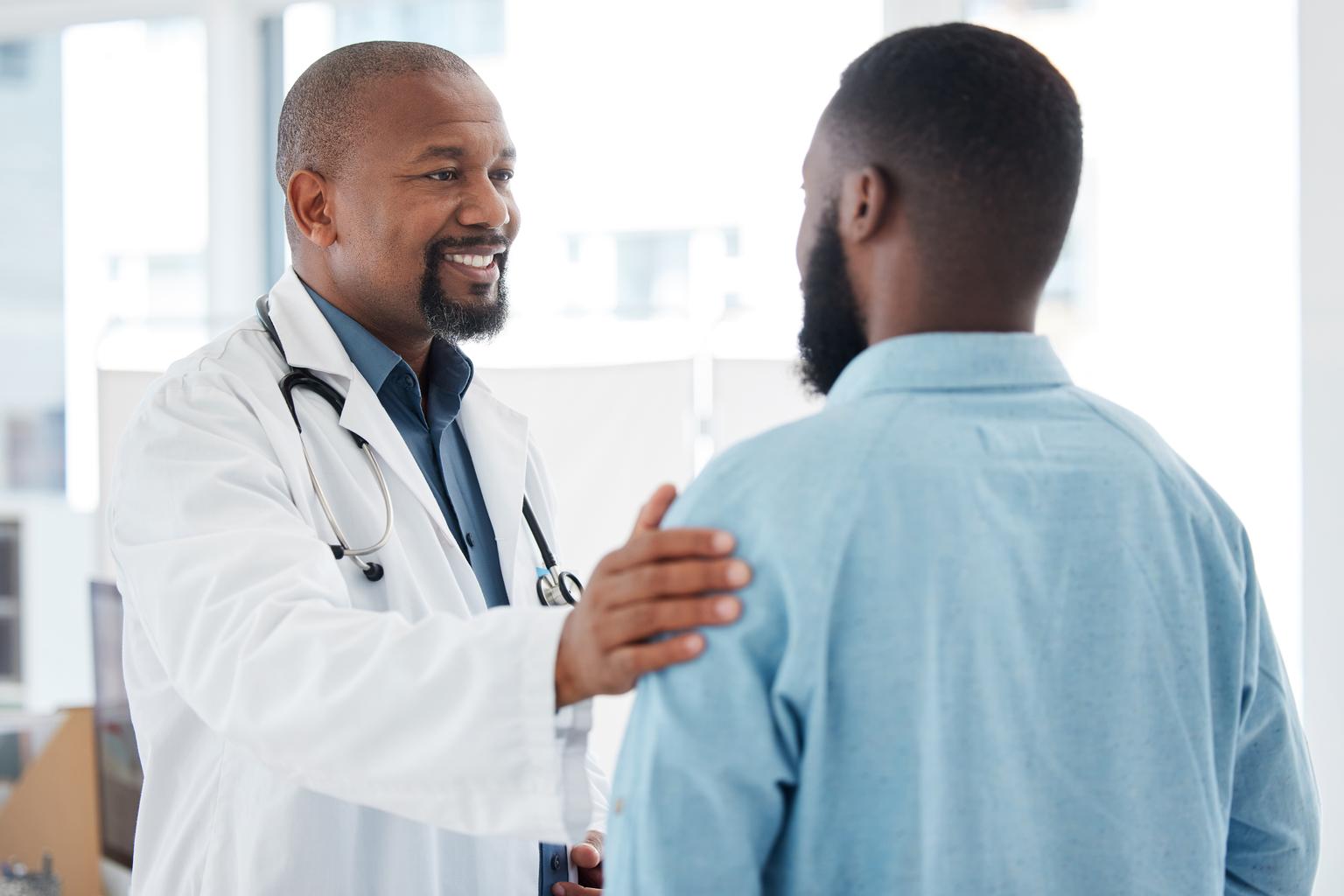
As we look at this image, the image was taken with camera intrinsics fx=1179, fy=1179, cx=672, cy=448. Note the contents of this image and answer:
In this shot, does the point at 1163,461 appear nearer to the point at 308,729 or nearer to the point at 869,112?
the point at 869,112

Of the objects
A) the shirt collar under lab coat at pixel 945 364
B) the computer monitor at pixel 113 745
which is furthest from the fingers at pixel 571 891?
the computer monitor at pixel 113 745

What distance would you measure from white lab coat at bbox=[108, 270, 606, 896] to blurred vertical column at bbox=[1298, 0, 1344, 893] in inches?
61.7

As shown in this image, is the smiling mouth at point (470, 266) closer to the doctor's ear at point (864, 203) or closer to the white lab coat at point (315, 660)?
the white lab coat at point (315, 660)

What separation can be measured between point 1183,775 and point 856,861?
235 mm

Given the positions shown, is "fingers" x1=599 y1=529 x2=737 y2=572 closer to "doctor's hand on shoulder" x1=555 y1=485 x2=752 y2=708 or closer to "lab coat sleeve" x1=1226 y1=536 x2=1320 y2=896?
"doctor's hand on shoulder" x1=555 y1=485 x2=752 y2=708

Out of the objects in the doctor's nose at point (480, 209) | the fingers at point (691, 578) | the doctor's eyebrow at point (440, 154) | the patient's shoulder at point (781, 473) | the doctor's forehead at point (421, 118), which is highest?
the doctor's forehead at point (421, 118)

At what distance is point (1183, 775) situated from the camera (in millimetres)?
793

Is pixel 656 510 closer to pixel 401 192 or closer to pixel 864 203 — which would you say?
pixel 864 203

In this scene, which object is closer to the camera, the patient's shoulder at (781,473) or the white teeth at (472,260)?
the patient's shoulder at (781,473)

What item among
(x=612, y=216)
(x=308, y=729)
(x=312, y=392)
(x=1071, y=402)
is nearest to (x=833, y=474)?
(x=1071, y=402)

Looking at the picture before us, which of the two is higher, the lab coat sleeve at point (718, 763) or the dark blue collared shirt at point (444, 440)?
the dark blue collared shirt at point (444, 440)

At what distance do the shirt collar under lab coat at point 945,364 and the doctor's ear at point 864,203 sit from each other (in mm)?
77

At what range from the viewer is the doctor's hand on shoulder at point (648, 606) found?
0.73 m

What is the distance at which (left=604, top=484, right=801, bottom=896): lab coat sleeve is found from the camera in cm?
71
